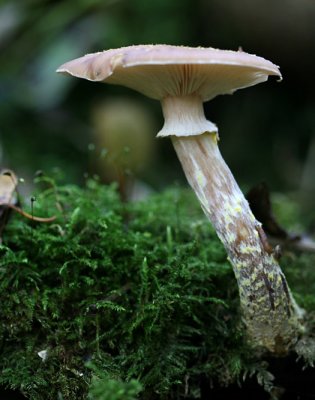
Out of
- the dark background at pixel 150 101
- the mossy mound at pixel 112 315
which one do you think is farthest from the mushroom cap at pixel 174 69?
the dark background at pixel 150 101

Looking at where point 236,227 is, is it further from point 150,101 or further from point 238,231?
point 150,101

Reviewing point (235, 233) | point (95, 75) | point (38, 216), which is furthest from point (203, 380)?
point (95, 75)

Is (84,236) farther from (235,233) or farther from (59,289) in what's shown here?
(235,233)

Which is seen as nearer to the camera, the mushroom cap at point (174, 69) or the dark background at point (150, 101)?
the mushroom cap at point (174, 69)

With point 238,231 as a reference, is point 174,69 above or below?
above

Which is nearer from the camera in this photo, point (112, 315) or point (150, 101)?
point (112, 315)

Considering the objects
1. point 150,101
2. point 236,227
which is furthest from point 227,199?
point 150,101

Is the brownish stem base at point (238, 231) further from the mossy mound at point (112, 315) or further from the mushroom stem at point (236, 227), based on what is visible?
the mossy mound at point (112, 315)
